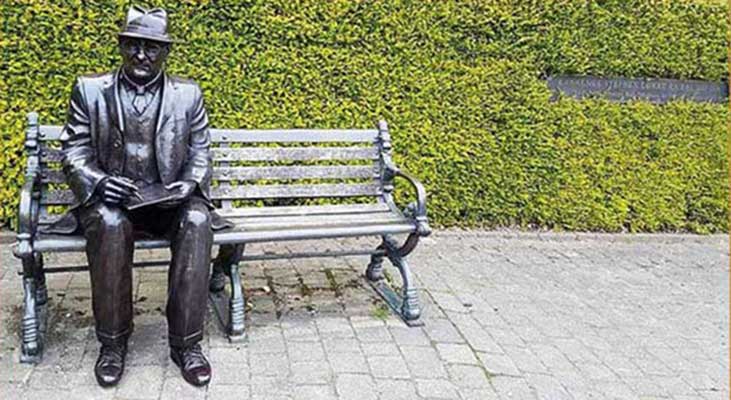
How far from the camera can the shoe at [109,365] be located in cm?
285

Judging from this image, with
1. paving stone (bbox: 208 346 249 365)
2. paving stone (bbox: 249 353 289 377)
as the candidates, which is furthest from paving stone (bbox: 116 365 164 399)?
paving stone (bbox: 249 353 289 377)

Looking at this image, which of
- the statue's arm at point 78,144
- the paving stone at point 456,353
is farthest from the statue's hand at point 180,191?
the paving stone at point 456,353

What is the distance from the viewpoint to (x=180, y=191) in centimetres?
307

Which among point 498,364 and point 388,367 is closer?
point 388,367

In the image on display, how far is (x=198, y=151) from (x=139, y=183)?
1.03 feet

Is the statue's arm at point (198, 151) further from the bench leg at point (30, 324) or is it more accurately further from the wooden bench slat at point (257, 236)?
the bench leg at point (30, 324)

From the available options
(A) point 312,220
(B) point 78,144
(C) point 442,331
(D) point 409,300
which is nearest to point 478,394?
(C) point 442,331

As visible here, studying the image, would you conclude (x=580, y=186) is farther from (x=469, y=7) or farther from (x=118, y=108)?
(x=118, y=108)

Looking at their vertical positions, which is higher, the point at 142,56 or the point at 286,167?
the point at 142,56

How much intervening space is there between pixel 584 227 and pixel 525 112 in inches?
46.4

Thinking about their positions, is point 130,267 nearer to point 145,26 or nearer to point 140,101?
point 140,101

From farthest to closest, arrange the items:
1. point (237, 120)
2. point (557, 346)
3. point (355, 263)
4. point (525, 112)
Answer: point (525, 112)
point (237, 120)
point (355, 263)
point (557, 346)

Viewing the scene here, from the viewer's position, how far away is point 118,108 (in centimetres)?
309

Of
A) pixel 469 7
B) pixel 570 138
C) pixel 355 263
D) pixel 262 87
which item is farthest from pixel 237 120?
pixel 570 138
